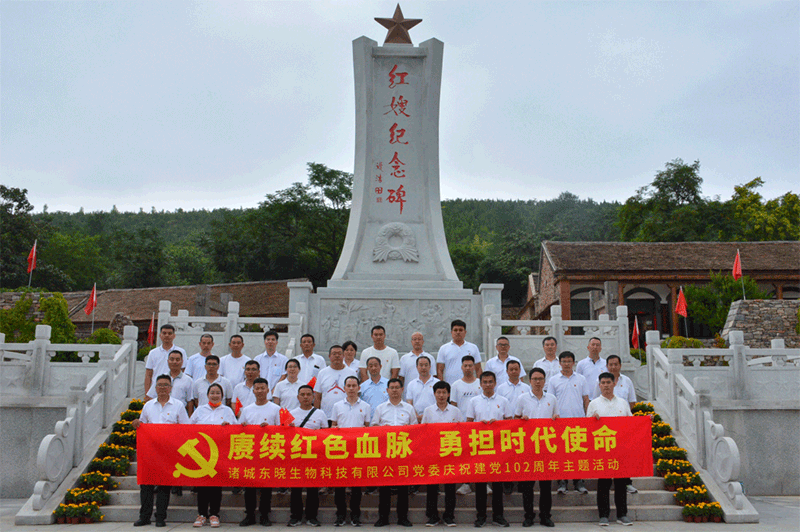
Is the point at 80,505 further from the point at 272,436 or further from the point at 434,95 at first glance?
the point at 434,95

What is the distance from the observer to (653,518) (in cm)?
549

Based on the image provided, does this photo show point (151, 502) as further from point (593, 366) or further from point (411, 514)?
point (593, 366)

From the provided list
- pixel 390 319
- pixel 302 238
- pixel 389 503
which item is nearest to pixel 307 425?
pixel 389 503

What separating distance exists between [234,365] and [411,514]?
244 cm

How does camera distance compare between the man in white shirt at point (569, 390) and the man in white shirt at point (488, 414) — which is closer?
the man in white shirt at point (488, 414)

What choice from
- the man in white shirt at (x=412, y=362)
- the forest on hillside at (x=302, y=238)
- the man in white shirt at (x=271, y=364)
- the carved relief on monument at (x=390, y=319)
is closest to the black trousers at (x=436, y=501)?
the man in white shirt at (x=412, y=362)

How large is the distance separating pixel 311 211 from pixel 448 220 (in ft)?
60.8

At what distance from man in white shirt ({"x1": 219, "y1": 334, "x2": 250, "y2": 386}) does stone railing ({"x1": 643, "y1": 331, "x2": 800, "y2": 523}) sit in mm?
4571

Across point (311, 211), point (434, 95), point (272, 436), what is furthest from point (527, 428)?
point (311, 211)

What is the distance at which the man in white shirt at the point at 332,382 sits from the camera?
230 inches

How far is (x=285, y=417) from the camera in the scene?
5406 mm

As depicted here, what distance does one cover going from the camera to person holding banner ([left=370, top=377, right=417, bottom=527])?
5.21 meters

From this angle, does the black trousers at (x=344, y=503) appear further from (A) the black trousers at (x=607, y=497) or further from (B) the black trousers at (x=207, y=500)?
(A) the black trousers at (x=607, y=497)

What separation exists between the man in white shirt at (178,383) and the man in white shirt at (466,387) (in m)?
2.49
